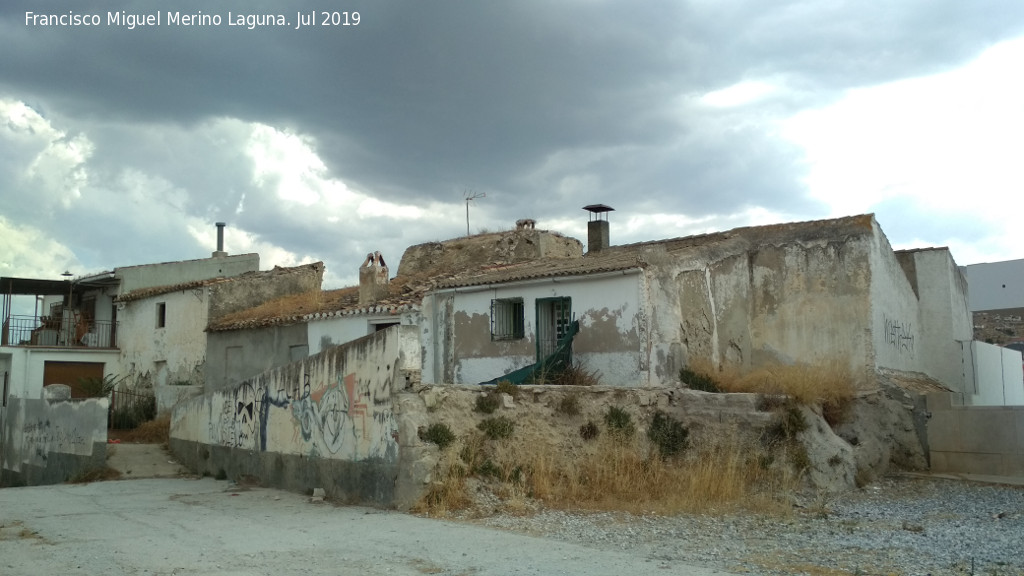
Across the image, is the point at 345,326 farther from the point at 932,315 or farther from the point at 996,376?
the point at 996,376

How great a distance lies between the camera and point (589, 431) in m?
12.9

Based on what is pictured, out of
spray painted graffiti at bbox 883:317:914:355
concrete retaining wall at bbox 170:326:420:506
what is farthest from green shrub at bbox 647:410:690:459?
spray painted graffiti at bbox 883:317:914:355

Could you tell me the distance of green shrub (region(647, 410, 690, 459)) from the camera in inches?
530

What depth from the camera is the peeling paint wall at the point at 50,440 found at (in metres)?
17.6

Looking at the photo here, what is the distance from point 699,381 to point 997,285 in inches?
1102

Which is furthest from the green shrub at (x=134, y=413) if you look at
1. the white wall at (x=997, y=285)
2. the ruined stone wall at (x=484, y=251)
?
the white wall at (x=997, y=285)

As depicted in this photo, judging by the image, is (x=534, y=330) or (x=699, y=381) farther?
(x=534, y=330)

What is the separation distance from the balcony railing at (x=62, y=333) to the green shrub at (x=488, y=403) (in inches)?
913

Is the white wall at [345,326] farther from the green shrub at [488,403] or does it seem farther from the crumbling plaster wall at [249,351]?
the green shrub at [488,403]

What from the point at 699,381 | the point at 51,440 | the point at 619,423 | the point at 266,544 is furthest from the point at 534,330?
the point at 51,440

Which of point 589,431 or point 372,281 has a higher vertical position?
point 372,281

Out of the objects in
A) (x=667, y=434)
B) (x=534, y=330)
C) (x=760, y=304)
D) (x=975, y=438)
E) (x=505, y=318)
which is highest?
(x=760, y=304)

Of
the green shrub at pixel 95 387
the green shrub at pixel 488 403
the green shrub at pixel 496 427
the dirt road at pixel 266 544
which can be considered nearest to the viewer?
the dirt road at pixel 266 544

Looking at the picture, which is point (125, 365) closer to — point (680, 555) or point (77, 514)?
point (77, 514)
